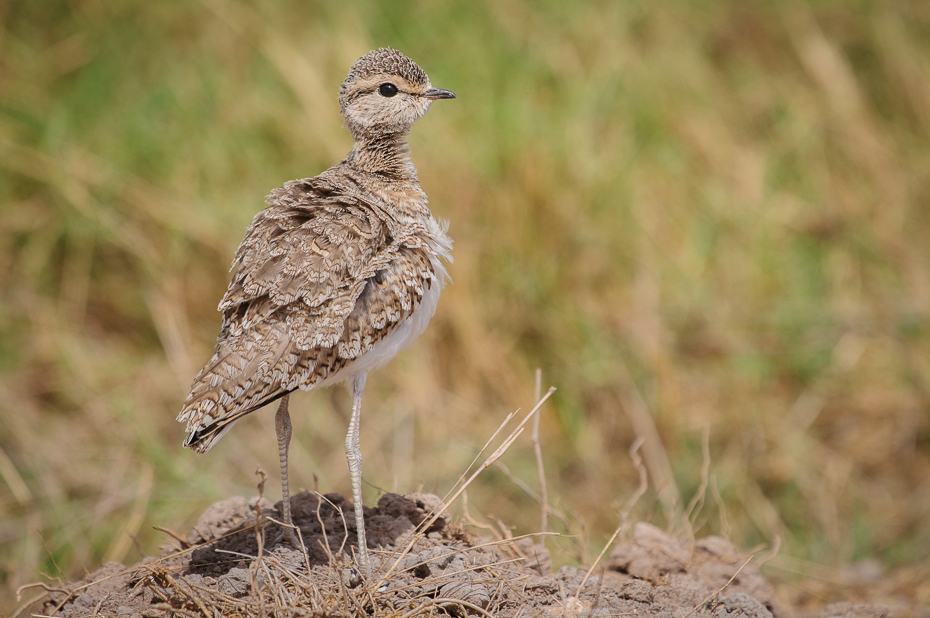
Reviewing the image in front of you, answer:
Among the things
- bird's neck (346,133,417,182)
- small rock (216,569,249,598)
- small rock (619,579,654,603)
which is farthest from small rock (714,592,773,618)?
bird's neck (346,133,417,182)

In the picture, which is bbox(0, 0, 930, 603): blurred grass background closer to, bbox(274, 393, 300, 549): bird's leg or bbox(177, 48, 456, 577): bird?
bbox(274, 393, 300, 549): bird's leg

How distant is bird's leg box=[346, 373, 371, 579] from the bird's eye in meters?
A: 1.43

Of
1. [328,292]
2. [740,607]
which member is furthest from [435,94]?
[740,607]

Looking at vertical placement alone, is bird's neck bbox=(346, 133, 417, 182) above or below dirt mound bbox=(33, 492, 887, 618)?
above

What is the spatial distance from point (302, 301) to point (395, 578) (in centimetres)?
124

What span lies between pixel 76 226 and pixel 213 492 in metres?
2.92

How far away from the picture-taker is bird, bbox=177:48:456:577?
3.61 meters

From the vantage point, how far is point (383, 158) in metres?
4.35

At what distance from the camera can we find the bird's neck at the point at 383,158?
14.2 ft

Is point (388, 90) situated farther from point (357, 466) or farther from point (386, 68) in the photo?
point (357, 466)

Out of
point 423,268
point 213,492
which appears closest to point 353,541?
point 423,268

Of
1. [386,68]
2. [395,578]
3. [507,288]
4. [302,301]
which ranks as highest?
[386,68]

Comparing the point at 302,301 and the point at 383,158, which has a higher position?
the point at 383,158

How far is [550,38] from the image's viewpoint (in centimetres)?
881
